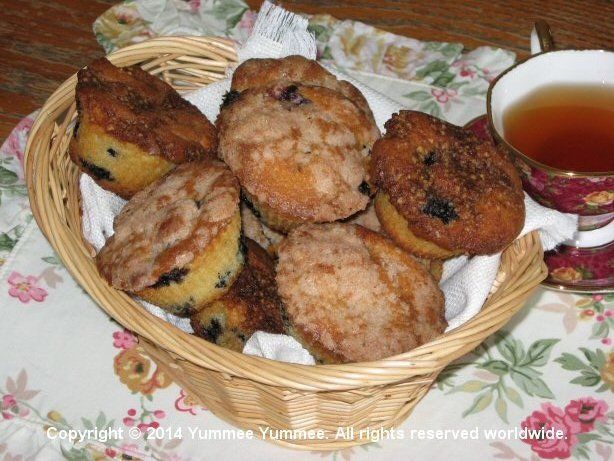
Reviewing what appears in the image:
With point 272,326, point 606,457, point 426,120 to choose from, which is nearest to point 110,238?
point 272,326

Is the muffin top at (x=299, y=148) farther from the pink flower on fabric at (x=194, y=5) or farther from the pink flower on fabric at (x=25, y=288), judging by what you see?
the pink flower on fabric at (x=194, y=5)

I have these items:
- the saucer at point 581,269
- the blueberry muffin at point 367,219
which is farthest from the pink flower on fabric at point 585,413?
the blueberry muffin at point 367,219

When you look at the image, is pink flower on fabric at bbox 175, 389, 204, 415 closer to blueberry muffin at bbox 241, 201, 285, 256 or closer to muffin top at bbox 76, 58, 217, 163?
blueberry muffin at bbox 241, 201, 285, 256

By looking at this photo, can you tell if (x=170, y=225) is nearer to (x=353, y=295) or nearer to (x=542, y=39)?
(x=353, y=295)

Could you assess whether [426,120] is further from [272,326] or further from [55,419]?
[55,419]

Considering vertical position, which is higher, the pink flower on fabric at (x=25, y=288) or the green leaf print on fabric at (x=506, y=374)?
the pink flower on fabric at (x=25, y=288)

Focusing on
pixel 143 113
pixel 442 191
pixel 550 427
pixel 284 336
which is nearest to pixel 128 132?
pixel 143 113
